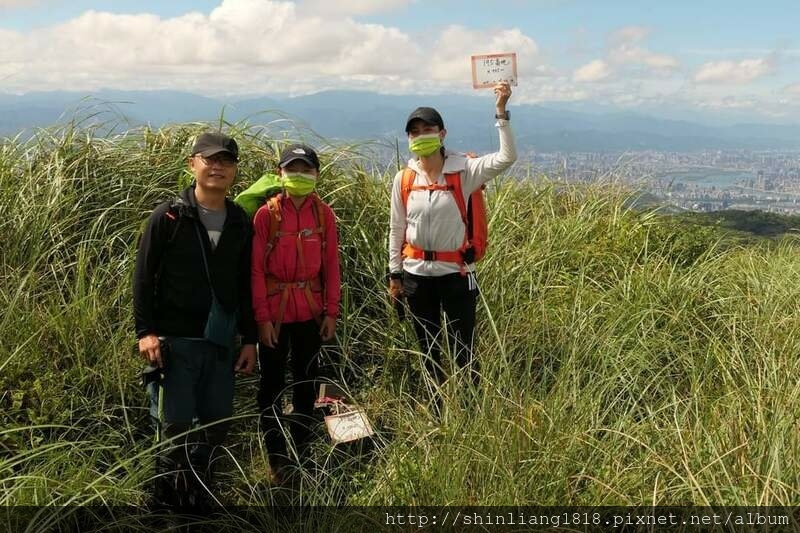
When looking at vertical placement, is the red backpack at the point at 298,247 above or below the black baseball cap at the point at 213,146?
below

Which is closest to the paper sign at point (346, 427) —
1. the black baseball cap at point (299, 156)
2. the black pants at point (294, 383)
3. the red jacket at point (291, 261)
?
the black pants at point (294, 383)

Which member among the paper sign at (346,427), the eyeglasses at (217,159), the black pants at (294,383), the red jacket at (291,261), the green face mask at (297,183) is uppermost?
the eyeglasses at (217,159)

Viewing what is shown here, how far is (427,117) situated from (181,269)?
5.63 feet

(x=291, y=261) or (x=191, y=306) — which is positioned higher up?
(x=291, y=261)

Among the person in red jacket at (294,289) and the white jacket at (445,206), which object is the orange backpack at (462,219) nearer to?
the white jacket at (445,206)

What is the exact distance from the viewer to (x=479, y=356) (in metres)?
3.31

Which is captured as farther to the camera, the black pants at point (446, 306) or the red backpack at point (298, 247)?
the black pants at point (446, 306)

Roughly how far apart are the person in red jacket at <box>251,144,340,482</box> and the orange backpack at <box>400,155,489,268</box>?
581mm

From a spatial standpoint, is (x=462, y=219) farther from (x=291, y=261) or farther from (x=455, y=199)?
(x=291, y=261)

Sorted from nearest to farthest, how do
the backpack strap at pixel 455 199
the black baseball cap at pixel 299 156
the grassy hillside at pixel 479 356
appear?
1. the grassy hillside at pixel 479 356
2. the black baseball cap at pixel 299 156
3. the backpack strap at pixel 455 199

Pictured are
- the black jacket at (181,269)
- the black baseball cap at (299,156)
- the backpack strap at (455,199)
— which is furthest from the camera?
the backpack strap at (455,199)

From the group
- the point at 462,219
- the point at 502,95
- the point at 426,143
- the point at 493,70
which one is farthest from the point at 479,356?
the point at 493,70

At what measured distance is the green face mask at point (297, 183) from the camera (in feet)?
10.8

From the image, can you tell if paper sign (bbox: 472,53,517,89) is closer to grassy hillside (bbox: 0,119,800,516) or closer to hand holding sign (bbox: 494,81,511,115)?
hand holding sign (bbox: 494,81,511,115)
